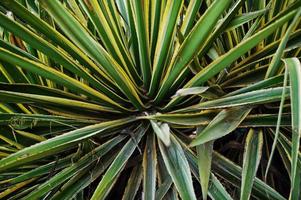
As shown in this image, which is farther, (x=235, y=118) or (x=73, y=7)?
(x=73, y=7)

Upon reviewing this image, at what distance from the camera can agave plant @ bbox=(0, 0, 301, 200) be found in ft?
3.70

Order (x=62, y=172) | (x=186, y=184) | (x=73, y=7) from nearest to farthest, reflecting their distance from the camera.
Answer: (x=186, y=184), (x=62, y=172), (x=73, y=7)

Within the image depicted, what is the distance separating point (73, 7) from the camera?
4.94 ft

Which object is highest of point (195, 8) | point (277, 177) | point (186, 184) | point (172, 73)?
point (195, 8)

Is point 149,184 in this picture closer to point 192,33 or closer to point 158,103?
point 158,103

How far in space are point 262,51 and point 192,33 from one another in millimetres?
285

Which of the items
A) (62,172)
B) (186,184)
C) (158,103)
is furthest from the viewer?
(158,103)

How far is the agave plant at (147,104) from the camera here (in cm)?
113

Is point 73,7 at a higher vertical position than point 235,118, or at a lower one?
higher

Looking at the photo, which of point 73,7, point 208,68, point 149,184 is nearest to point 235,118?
point 208,68

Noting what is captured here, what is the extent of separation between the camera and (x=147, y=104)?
1.37m

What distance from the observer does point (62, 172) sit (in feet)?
4.06

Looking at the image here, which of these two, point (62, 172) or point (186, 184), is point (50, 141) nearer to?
point (62, 172)

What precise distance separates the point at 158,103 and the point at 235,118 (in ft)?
0.96
